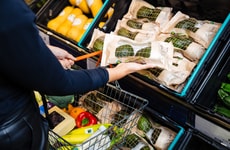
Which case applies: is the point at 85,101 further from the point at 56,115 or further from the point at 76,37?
the point at 76,37

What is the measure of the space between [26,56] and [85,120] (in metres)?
1.02

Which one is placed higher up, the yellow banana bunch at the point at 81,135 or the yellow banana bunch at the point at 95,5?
the yellow banana bunch at the point at 95,5

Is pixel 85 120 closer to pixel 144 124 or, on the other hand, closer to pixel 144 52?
pixel 144 124

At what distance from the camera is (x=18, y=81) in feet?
2.53

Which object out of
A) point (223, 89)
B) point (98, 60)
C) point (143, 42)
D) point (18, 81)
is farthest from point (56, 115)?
point (223, 89)

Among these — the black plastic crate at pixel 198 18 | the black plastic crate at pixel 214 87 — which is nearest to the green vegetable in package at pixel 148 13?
the black plastic crate at pixel 198 18

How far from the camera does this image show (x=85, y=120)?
165cm

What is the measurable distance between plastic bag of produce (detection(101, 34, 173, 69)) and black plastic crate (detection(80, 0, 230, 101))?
4.3 inches

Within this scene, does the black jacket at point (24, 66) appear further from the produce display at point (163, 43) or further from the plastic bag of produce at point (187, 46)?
the plastic bag of produce at point (187, 46)

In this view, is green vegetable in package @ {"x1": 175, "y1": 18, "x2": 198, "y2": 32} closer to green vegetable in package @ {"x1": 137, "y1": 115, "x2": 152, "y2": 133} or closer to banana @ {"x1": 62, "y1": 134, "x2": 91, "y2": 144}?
green vegetable in package @ {"x1": 137, "y1": 115, "x2": 152, "y2": 133}

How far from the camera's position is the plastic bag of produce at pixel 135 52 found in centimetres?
147

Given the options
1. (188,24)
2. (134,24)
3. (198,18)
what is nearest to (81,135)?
(134,24)

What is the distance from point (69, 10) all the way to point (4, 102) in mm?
1650

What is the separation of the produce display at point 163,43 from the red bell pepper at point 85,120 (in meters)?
0.37
